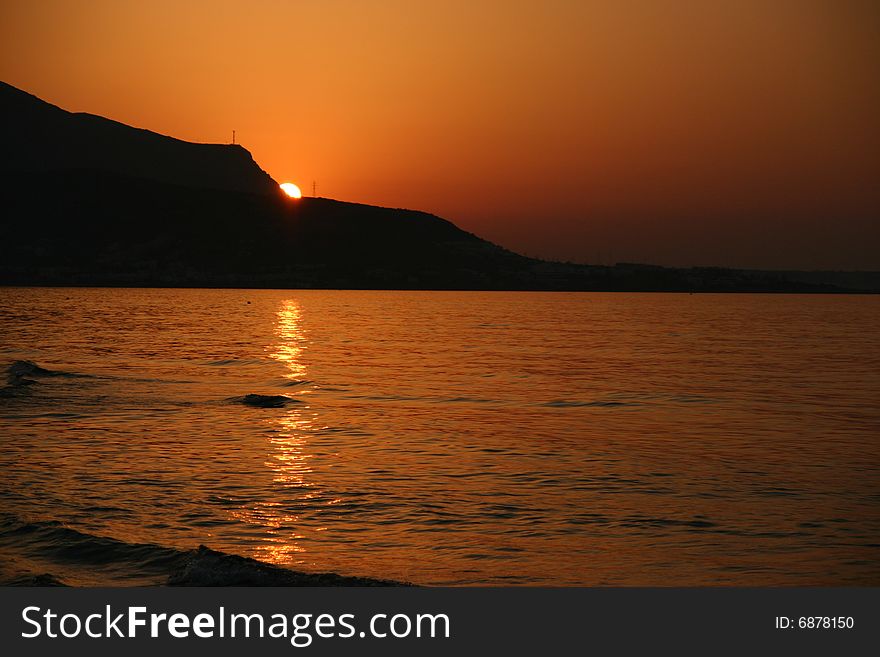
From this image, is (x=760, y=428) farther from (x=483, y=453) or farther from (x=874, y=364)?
(x=874, y=364)

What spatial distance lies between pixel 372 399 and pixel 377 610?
87.1 feet

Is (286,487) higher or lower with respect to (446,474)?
lower

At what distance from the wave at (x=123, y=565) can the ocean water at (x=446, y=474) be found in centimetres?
6

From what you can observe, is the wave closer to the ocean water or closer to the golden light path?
the ocean water

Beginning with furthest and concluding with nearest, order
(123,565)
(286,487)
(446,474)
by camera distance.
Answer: (446,474) → (286,487) → (123,565)

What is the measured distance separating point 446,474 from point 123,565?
8.87 m

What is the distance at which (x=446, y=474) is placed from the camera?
21.6 meters

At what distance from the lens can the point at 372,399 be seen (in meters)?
37.3

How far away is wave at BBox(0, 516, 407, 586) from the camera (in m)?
13.4

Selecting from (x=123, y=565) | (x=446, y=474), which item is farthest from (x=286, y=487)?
(x=123, y=565)

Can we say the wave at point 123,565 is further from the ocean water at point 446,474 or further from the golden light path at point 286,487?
the golden light path at point 286,487

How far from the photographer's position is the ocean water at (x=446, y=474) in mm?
14984

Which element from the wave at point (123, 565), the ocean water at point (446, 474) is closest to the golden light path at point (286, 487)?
the ocean water at point (446, 474)

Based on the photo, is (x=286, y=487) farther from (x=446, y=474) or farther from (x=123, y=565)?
(x=123, y=565)
